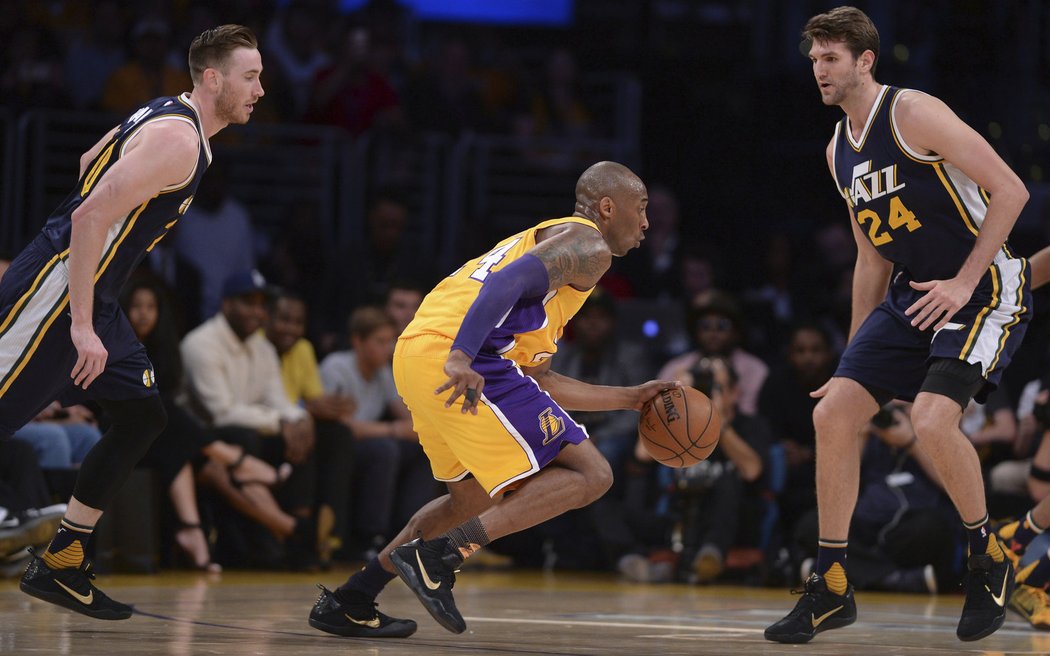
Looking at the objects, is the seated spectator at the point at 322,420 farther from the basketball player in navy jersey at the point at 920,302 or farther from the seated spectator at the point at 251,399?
the basketball player in navy jersey at the point at 920,302

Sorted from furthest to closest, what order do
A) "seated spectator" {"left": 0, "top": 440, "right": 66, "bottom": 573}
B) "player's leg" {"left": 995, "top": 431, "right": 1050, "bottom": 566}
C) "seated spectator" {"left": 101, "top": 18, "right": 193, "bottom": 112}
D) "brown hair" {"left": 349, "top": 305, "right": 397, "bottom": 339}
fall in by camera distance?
"seated spectator" {"left": 101, "top": 18, "right": 193, "bottom": 112} < "brown hair" {"left": 349, "top": 305, "right": 397, "bottom": 339} < "seated spectator" {"left": 0, "top": 440, "right": 66, "bottom": 573} < "player's leg" {"left": 995, "top": 431, "right": 1050, "bottom": 566}

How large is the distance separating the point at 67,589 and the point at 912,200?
3.22 metres

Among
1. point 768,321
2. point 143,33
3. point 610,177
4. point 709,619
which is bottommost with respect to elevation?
point 709,619

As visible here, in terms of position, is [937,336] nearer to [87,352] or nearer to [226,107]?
[226,107]

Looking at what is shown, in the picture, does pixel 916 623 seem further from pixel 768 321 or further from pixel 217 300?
pixel 217 300

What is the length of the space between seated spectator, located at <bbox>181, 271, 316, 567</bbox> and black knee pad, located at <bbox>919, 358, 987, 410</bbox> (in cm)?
450

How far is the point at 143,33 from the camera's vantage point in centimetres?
1083

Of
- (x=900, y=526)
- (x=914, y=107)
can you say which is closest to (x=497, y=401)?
(x=914, y=107)

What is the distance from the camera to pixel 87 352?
4.69 m

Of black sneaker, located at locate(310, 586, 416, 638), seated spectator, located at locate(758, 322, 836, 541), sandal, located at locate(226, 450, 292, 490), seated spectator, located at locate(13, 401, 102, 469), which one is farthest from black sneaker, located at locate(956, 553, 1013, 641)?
sandal, located at locate(226, 450, 292, 490)

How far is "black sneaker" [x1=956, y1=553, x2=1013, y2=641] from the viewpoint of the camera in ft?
16.7

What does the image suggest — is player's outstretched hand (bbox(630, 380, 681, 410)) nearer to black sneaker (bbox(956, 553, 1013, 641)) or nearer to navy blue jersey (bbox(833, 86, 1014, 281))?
navy blue jersey (bbox(833, 86, 1014, 281))

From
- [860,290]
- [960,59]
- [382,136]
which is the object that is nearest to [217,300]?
[382,136]

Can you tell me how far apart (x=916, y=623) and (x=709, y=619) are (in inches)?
34.4
